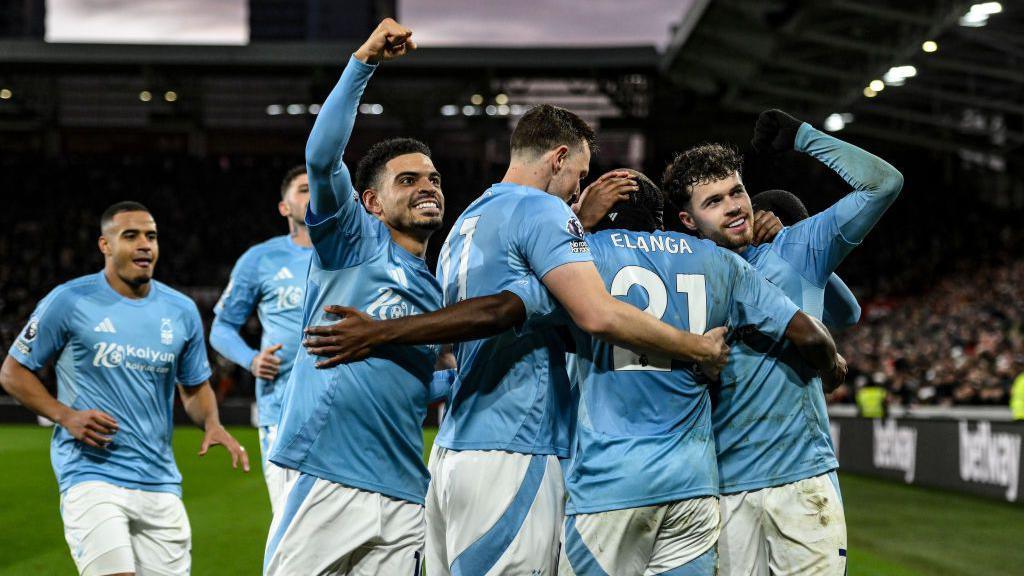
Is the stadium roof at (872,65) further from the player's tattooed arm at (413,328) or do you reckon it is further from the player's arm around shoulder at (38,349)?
the player's tattooed arm at (413,328)

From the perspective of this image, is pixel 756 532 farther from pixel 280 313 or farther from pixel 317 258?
pixel 280 313

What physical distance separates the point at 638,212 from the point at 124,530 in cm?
305

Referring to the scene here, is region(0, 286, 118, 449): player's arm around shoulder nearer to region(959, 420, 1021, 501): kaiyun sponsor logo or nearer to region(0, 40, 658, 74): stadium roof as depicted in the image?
region(959, 420, 1021, 501): kaiyun sponsor logo

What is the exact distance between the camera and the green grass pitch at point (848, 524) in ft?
31.2

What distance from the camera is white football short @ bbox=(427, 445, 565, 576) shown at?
3.92 meters

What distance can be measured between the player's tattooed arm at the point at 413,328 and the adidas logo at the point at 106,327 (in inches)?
89.8

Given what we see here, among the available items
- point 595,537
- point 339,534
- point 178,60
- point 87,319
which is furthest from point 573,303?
point 178,60

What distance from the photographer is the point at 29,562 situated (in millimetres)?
9508

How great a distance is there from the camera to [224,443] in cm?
622

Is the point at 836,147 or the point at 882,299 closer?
the point at 836,147

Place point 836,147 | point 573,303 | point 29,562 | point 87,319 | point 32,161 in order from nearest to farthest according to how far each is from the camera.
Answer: point 573,303 < point 836,147 < point 87,319 < point 29,562 < point 32,161

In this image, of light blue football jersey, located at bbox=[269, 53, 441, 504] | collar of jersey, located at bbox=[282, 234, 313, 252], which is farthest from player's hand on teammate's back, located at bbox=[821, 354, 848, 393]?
collar of jersey, located at bbox=[282, 234, 313, 252]

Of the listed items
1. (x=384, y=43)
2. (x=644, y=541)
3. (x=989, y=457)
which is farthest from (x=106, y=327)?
(x=989, y=457)

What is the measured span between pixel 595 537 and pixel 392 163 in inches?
62.8
